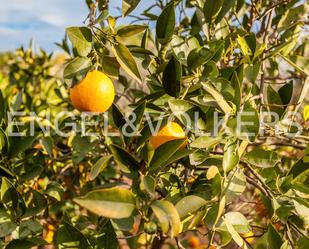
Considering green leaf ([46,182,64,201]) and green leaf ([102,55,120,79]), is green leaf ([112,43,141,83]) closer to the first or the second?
green leaf ([102,55,120,79])

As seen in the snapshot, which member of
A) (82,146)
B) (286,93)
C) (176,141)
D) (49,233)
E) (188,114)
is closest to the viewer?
(176,141)

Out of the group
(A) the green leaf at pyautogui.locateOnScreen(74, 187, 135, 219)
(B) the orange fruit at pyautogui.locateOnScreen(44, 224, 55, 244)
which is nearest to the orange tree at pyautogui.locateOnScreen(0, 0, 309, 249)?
(A) the green leaf at pyautogui.locateOnScreen(74, 187, 135, 219)

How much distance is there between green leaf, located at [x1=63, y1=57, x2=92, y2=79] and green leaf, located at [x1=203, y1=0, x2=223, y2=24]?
0.35 metres

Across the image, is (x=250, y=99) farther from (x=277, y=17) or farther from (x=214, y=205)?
(x=277, y=17)

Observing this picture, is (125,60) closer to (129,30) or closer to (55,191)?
(129,30)

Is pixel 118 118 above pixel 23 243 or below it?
above

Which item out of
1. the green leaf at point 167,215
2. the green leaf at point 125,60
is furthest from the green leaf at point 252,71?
the green leaf at point 167,215

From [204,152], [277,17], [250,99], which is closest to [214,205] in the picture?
[204,152]

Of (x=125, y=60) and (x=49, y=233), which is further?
(x=49, y=233)

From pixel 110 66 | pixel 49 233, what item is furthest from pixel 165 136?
pixel 49 233

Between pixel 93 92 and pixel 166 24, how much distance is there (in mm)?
211

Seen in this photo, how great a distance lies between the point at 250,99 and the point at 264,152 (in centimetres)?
12

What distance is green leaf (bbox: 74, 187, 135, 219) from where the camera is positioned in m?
0.60

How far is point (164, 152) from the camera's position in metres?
0.76
